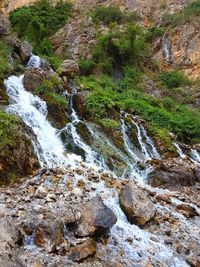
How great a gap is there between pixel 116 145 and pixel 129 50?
1126cm

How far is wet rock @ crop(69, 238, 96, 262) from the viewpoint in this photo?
5581 mm

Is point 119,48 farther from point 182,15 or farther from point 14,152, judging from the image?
point 14,152

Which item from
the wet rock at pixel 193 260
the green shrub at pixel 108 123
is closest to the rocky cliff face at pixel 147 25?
the green shrub at pixel 108 123

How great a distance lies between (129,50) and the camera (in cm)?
2233

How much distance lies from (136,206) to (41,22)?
21.6 meters

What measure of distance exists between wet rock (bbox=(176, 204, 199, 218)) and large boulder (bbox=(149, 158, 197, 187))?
6.52 ft

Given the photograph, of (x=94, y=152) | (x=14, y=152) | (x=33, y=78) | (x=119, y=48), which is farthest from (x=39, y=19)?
(x=14, y=152)

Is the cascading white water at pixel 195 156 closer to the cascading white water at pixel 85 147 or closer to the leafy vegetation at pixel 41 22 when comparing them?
the cascading white water at pixel 85 147

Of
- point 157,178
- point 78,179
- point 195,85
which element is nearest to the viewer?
point 78,179

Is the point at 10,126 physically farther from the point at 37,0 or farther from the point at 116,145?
the point at 37,0

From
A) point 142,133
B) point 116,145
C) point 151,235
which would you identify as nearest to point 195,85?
point 142,133

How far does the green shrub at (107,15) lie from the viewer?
27.8 m

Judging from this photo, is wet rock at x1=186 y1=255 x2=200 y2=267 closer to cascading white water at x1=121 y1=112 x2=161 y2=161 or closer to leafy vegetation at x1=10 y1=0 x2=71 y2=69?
cascading white water at x1=121 y1=112 x2=161 y2=161

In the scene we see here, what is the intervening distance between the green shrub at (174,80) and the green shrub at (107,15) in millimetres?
8189
